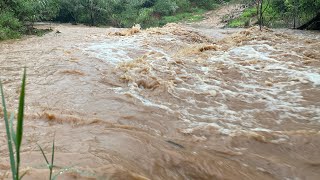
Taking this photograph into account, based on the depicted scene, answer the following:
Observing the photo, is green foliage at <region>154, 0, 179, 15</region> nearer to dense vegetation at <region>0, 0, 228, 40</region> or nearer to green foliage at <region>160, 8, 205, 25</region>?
dense vegetation at <region>0, 0, 228, 40</region>

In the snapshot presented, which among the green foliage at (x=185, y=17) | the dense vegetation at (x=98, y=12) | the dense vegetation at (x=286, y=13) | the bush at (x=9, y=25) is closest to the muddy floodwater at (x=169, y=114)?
the bush at (x=9, y=25)

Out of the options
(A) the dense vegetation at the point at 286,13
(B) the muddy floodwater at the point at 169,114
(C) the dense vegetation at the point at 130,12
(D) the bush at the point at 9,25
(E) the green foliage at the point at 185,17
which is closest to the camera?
(B) the muddy floodwater at the point at 169,114

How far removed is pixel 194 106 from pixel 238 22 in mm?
15405

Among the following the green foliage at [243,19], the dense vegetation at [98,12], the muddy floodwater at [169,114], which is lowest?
the muddy floodwater at [169,114]

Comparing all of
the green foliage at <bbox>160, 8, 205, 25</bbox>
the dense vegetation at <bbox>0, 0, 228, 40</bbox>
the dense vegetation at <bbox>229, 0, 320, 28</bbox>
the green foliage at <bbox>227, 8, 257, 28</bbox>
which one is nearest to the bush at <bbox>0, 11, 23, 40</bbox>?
the dense vegetation at <bbox>0, 0, 228, 40</bbox>

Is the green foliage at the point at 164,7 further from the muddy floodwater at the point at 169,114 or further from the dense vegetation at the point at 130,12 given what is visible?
the muddy floodwater at the point at 169,114

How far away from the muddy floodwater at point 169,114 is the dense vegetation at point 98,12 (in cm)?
626

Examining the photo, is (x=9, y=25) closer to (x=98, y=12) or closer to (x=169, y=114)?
(x=98, y=12)

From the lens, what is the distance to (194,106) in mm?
4832

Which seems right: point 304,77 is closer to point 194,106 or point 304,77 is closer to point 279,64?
point 279,64

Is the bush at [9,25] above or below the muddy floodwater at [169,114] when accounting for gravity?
above

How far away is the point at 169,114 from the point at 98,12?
A: 735 inches

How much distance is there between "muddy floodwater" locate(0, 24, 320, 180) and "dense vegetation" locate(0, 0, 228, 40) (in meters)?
6.26

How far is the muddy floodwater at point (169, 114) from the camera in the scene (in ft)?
9.42
